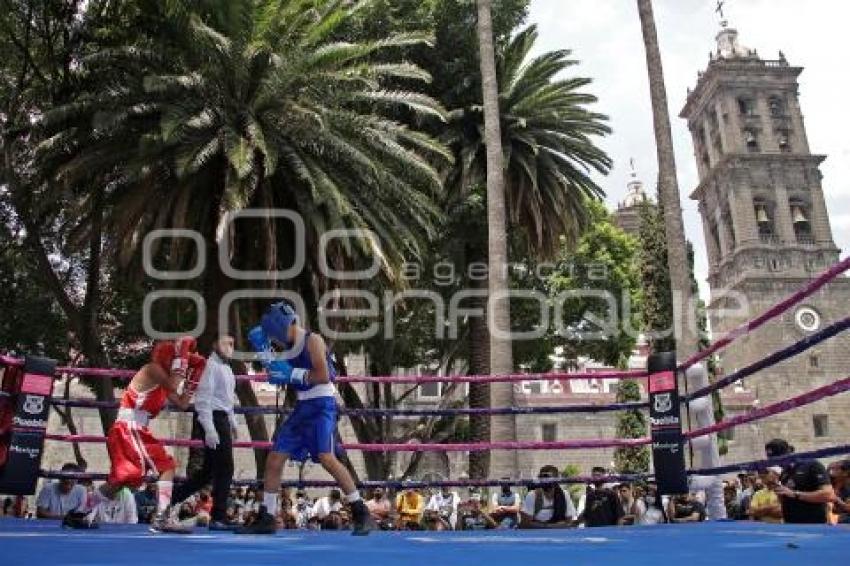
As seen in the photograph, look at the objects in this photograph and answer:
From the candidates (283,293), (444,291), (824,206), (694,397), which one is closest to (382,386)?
(444,291)

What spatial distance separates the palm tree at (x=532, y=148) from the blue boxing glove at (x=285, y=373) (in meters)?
13.3

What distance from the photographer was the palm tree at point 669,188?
11891 millimetres

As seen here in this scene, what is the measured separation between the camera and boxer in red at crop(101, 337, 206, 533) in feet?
21.1

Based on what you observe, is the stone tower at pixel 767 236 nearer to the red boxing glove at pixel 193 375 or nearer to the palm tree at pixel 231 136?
the palm tree at pixel 231 136

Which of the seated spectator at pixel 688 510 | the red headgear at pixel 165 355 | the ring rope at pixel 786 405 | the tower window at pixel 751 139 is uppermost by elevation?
the tower window at pixel 751 139

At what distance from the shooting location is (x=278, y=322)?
576 centimetres

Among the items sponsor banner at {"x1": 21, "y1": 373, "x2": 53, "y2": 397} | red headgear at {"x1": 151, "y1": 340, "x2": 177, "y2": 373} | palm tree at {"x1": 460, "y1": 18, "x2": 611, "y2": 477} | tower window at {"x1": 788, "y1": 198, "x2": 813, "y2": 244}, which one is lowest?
sponsor banner at {"x1": 21, "y1": 373, "x2": 53, "y2": 397}

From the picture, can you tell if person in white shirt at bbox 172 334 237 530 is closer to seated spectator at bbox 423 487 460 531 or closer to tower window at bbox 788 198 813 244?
seated spectator at bbox 423 487 460 531

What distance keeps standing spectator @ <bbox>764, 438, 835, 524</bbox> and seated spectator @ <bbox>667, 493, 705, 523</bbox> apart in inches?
78.6

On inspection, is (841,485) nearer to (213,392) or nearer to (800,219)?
(213,392)

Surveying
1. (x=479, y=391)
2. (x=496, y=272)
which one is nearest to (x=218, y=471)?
(x=496, y=272)

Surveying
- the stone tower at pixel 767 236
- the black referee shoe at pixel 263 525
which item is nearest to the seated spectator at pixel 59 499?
the black referee shoe at pixel 263 525

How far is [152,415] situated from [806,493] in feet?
18.6

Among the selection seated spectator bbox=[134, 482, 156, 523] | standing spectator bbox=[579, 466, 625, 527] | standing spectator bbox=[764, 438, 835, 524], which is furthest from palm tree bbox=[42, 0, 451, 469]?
standing spectator bbox=[764, 438, 835, 524]
